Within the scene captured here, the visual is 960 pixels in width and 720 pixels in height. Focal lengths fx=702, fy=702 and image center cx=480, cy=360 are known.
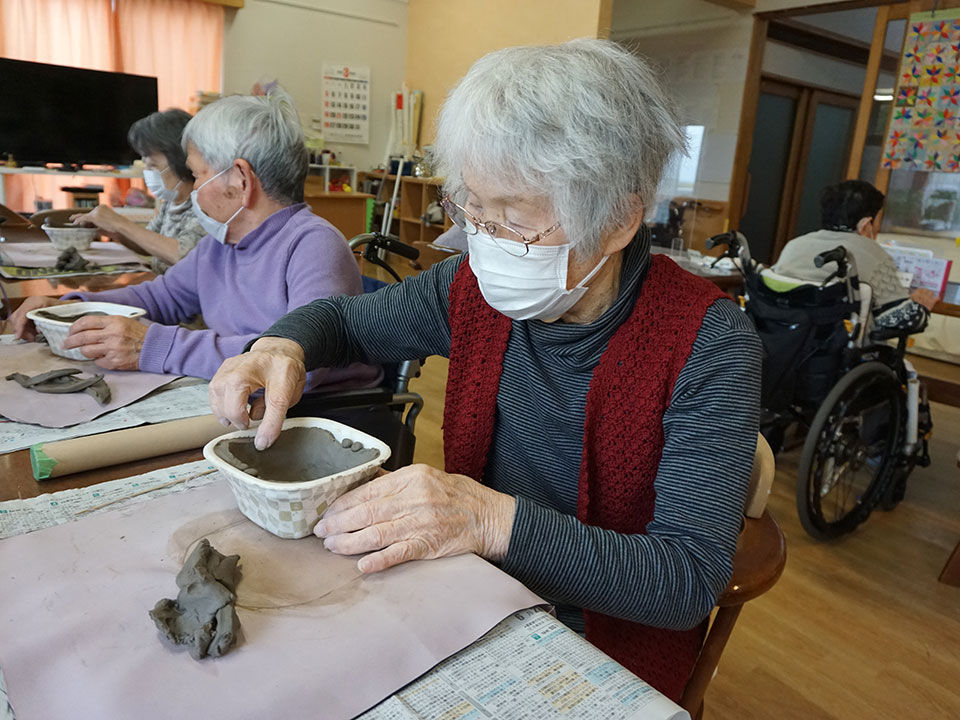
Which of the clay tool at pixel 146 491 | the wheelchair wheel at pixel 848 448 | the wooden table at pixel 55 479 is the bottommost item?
the wheelchair wheel at pixel 848 448

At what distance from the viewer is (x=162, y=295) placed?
1.65 m

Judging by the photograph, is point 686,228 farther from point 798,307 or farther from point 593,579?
point 593,579

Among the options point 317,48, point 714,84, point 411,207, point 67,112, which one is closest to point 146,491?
point 67,112

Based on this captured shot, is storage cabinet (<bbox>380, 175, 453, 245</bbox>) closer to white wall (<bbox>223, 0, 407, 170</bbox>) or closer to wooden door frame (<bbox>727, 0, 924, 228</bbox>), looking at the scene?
white wall (<bbox>223, 0, 407, 170</bbox>)

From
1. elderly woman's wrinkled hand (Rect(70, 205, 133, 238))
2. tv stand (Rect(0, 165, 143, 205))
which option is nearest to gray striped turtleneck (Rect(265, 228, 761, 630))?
elderly woman's wrinkled hand (Rect(70, 205, 133, 238))

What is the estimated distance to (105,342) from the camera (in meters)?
1.17

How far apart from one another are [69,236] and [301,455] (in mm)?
1757

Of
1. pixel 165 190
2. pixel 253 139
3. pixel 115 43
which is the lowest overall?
pixel 165 190

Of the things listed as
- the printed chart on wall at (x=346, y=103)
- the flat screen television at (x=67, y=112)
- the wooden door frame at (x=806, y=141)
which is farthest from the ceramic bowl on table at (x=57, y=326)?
the wooden door frame at (x=806, y=141)

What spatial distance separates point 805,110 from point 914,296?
4.00 metres

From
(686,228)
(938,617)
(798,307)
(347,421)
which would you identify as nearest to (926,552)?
(938,617)

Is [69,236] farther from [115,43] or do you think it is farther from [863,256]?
[115,43]

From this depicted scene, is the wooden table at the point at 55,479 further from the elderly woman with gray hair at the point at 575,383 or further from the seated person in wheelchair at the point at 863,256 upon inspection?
the seated person in wheelchair at the point at 863,256

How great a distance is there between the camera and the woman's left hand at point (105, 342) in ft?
3.85
